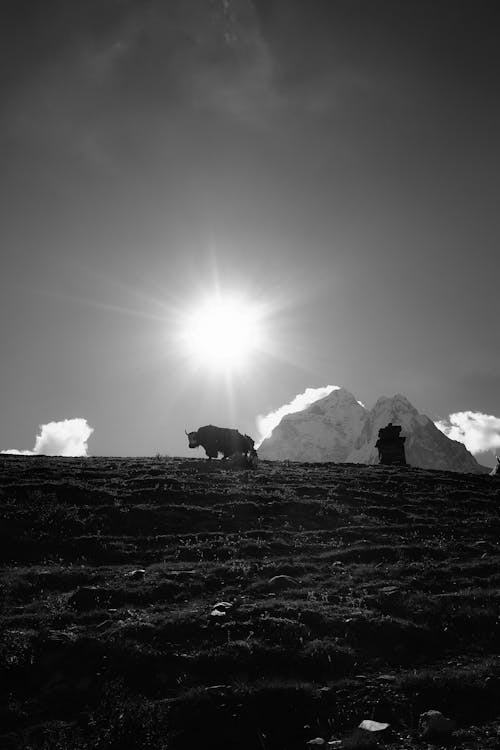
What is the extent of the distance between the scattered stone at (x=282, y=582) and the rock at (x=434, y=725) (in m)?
6.01

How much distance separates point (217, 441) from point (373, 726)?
31.6m

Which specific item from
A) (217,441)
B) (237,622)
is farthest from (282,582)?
Result: (217,441)

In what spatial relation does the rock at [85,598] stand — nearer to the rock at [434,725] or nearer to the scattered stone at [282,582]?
the scattered stone at [282,582]

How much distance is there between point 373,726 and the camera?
7.10 meters

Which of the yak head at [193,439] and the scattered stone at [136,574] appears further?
the yak head at [193,439]

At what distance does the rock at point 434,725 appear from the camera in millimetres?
6941

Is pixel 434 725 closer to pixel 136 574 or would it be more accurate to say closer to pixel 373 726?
pixel 373 726

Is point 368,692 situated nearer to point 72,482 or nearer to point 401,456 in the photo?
point 72,482

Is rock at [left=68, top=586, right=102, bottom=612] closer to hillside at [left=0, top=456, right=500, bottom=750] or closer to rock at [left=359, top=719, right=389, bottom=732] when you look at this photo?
hillside at [left=0, top=456, right=500, bottom=750]

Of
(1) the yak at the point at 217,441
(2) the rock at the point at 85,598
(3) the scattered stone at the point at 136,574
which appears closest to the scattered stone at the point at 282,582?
(3) the scattered stone at the point at 136,574

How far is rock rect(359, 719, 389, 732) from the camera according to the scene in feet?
23.1

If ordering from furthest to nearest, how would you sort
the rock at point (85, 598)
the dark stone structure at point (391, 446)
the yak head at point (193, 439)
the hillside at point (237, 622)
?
the dark stone structure at point (391, 446), the yak head at point (193, 439), the rock at point (85, 598), the hillside at point (237, 622)

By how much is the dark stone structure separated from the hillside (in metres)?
26.2

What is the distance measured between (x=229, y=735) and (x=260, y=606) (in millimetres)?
4121
